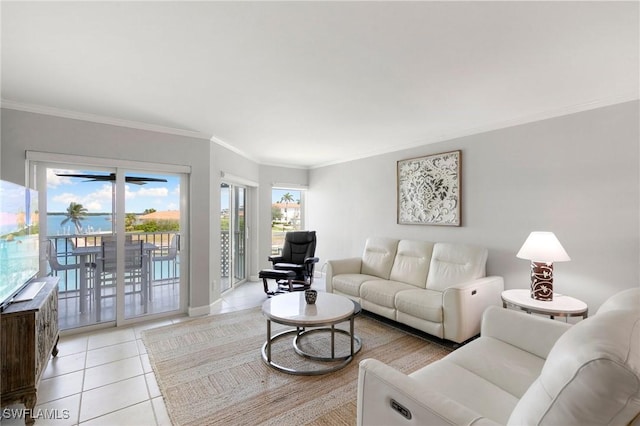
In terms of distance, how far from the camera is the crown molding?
282cm

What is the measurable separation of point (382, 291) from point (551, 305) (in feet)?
5.12

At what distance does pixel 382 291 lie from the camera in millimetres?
3385

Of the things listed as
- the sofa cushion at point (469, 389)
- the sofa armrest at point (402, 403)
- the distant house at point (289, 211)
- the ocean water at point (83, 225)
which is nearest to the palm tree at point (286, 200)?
the distant house at point (289, 211)

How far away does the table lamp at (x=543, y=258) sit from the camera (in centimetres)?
256

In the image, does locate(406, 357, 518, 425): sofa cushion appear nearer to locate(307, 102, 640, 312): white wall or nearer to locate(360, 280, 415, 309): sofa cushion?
locate(360, 280, 415, 309): sofa cushion

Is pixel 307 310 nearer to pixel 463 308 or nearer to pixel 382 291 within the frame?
pixel 382 291

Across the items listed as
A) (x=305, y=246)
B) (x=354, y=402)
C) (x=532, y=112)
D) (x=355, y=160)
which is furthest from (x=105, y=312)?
(x=532, y=112)

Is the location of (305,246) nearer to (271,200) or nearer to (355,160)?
(271,200)

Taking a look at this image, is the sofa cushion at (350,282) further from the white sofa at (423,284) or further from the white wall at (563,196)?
the white wall at (563,196)

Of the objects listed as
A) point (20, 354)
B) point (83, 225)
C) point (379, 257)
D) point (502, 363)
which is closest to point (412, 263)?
point (379, 257)

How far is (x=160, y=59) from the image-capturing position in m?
1.99

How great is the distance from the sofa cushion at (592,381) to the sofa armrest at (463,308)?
1828 millimetres

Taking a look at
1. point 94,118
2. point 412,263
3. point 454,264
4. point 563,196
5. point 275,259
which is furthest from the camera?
point 275,259

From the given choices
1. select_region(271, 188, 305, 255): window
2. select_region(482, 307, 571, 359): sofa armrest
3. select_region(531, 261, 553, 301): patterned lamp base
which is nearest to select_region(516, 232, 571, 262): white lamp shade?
select_region(531, 261, 553, 301): patterned lamp base
